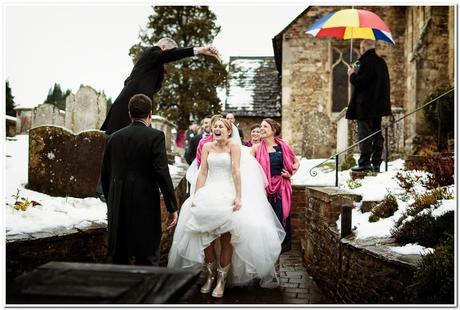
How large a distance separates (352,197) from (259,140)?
164cm

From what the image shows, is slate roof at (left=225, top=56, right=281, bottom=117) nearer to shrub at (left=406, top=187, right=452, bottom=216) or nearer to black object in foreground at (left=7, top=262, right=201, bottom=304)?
shrub at (left=406, top=187, right=452, bottom=216)

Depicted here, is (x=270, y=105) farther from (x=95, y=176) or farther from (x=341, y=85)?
(x=95, y=176)

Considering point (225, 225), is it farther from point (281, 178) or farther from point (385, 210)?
point (385, 210)

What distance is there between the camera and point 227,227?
530cm

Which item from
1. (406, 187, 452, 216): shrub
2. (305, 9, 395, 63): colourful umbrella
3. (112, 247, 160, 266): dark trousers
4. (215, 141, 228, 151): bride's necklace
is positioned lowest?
(112, 247, 160, 266): dark trousers

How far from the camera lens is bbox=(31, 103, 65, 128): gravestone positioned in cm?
1468

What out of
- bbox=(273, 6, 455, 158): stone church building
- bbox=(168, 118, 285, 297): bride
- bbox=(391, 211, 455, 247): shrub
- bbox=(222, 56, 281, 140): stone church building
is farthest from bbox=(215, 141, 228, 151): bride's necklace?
bbox=(222, 56, 281, 140): stone church building

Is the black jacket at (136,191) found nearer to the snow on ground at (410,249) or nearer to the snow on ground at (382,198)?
the snow on ground at (410,249)

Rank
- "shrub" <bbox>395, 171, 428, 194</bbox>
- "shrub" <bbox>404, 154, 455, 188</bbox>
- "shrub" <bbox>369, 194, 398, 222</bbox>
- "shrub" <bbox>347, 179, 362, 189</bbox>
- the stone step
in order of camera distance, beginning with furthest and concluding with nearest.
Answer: the stone step < "shrub" <bbox>347, 179, 362, 189</bbox> < "shrub" <bbox>395, 171, 428, 194</bbox> < "shrub" <bbox>404, 154, 455, 188</bbox> < "shrub" <bbox>369, 194, 398, 222</bbox>

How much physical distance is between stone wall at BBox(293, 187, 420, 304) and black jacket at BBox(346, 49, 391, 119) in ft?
6.01

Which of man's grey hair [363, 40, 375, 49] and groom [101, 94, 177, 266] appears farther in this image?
man's grey hair [363, 40, 375, 49]

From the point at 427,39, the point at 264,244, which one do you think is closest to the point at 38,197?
the point at 264,244

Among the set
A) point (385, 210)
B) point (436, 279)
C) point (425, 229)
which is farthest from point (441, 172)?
point (436, 279)

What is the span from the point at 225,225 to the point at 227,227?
41 mm
